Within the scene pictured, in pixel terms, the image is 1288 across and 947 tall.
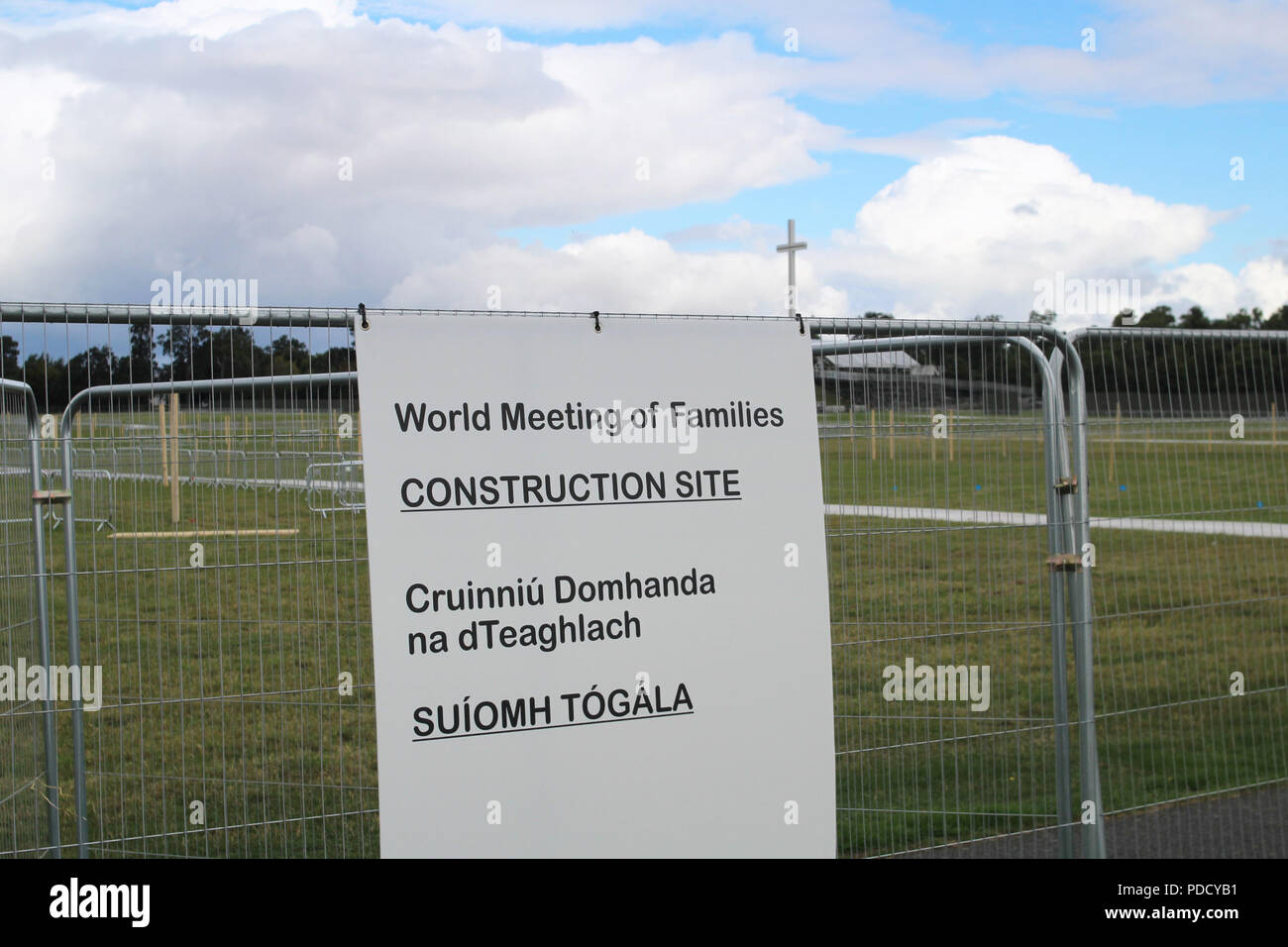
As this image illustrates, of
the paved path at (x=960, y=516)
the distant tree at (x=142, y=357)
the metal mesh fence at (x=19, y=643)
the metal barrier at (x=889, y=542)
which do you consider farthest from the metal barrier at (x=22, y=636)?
the paved path at (x=960, y=516)

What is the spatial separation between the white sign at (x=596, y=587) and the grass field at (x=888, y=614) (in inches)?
20.6

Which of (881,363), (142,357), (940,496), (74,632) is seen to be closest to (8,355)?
(142,357)

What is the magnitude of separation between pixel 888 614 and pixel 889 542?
1.79ft

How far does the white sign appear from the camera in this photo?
138 inches

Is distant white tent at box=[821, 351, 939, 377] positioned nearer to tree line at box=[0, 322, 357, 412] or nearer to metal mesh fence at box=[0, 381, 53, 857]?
tree line at box=[0, 322, 357, 412]

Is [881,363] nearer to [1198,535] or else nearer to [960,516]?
[960,516]

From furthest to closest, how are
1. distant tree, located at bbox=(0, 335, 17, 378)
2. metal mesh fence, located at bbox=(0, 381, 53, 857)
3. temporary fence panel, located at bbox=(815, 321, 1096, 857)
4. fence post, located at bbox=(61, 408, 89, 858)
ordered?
temporary fence panel, located at bbox=(815, 321, 1096, 857) → metal mesh fence, located at bbox=(0, 381, 53, 857) → fence post, located at bbox=(61, 408, 89, 858) → distant tree, located at bbox=(0, 335, 17, 378)

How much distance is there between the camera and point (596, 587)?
12.1ft

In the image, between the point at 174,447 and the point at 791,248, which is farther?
the point at 791,248

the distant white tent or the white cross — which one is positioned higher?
the white cross

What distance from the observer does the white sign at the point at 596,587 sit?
3.50m

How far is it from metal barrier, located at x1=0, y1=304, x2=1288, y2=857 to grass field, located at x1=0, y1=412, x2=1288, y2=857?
0.8 inches

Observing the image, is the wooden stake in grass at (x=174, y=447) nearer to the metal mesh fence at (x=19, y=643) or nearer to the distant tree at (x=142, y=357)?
the distant tree at (x=142, y=357)

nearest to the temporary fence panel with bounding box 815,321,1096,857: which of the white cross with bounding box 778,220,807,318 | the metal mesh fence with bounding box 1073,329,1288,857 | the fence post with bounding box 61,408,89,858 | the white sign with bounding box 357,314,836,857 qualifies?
the metal mesh fence with bounding box 1073,329,1288,857
